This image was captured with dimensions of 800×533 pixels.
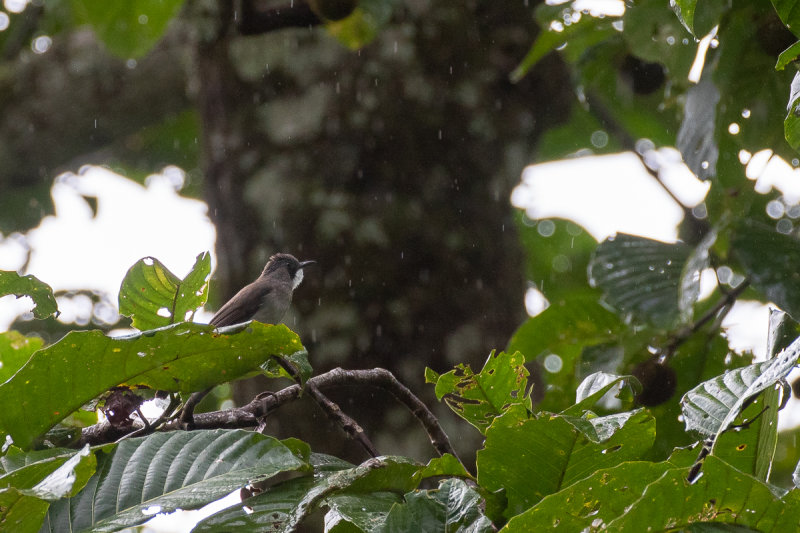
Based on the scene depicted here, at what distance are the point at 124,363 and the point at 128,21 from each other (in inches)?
22.1

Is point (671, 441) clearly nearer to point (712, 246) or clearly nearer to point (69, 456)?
point (712, 246)

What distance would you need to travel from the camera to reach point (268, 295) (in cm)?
416

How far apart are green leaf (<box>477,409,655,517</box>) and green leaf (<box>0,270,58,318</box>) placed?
40.8 inches

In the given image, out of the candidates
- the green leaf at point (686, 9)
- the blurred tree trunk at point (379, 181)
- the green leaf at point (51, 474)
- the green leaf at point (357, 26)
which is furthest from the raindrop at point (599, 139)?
the green leaf at point (51, 474)

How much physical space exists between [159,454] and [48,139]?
13.9 feet

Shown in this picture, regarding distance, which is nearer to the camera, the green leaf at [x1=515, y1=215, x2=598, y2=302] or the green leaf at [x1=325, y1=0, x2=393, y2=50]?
the green leaf at [x1=325, y1=0, x2=393, y2=50]

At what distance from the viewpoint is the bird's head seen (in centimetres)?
352

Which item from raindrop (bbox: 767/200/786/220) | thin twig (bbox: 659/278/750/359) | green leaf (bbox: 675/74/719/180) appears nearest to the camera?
green leaf (bbox: 675/74/719/180)

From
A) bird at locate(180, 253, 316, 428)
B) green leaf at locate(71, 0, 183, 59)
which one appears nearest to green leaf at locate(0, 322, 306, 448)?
green leaf at locate(71, 0, 183, 59)

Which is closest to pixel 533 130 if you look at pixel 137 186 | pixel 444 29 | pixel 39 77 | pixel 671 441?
pixel 444 29

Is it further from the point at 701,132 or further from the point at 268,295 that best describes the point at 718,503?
the point at 268,295

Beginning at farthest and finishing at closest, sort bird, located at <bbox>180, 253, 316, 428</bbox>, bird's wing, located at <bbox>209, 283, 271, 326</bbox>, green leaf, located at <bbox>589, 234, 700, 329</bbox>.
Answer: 1. bird's wing, located at <bbox>209, 283, 271, 326</bbox>
2. bird, located at <bbox>180, 253, 316, 428</bbox>
3. green leaf, located at <bbox>589, 234, 700, 329</bbox>

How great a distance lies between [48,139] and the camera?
16.4 feet

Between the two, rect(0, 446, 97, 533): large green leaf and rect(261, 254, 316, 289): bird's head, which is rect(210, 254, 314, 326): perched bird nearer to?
rect(261, 254, 316, 289): bird's head
